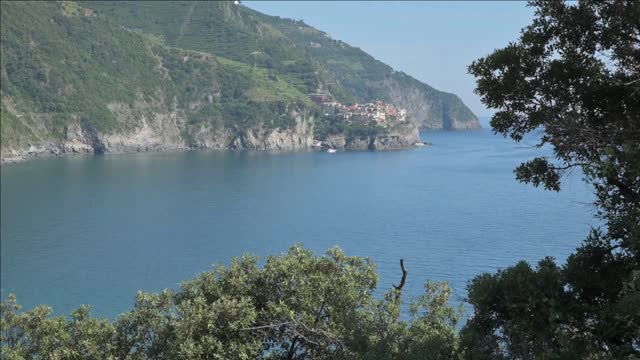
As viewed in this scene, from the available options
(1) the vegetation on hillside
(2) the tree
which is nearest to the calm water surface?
(1) the vegetation on hillside

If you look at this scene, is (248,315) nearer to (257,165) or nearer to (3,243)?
(3,243)

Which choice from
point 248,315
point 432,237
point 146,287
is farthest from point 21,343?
point 432,237

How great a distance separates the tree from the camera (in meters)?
9.41

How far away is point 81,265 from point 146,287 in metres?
11.8

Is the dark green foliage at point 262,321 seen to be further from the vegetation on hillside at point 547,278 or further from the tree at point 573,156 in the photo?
the tree at point 573,156

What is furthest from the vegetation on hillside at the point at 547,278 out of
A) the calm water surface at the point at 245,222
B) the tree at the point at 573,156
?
the calm water surface at the point at 245,222

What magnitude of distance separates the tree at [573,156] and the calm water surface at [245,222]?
132ft

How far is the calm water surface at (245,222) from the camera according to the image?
6128 cm

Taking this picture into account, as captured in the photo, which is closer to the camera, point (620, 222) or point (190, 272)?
point (620, 222)

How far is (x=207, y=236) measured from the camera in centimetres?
8012

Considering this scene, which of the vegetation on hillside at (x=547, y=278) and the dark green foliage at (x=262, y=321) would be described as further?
the dark green foliage at (x=262, y=321)

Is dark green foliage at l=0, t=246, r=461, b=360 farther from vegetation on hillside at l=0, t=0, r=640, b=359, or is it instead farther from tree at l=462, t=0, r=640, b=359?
tree at l=462, t=0, r=640, b=359

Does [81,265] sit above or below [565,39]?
below

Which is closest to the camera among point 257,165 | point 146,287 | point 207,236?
point 146,287
